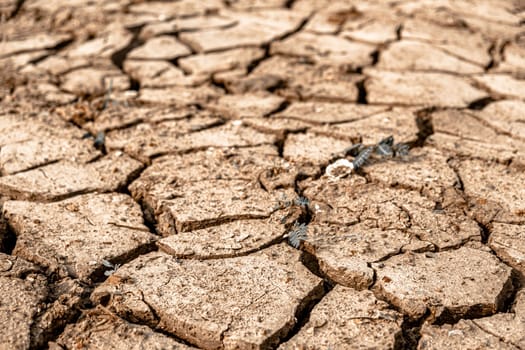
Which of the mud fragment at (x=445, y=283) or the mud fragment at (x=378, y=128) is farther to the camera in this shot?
the mud fragment at (x=378, y=128)

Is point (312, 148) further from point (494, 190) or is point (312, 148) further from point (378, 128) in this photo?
point (494, 190)

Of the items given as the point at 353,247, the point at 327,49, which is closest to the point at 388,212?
the point at 353,247

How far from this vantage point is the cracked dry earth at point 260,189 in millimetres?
1541

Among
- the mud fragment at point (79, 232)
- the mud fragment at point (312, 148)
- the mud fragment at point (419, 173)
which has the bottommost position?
the mud fragment at point (419, 173)

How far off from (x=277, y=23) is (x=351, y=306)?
2638 millimetres

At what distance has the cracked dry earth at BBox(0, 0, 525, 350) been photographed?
154 cm

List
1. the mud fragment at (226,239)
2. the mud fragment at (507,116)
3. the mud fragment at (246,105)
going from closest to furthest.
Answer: the mud fragment at (226,239)
the mud fragment at (507,116)
the mud fragment at (246,105)

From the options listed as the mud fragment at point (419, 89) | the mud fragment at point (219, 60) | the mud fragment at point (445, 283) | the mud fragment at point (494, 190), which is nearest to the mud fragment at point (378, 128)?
the mud fragment at point (419, 89)

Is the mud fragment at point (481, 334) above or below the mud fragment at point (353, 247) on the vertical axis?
below

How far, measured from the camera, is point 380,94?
9.44ft

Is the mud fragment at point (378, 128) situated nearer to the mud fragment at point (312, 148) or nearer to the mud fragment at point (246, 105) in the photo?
the mud fragment at point (312, 148)

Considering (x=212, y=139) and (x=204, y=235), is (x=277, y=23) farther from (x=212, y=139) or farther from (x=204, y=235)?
(x=204, y=235)

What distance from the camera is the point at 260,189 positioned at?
2115 millimetres

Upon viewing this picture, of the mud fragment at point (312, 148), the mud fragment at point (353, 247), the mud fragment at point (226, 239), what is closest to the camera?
the mud fragment at point (353, 247)
